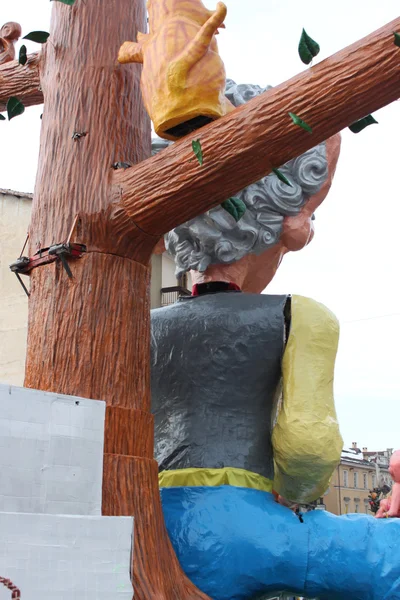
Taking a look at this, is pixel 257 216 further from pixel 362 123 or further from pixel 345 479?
pixel 345 479

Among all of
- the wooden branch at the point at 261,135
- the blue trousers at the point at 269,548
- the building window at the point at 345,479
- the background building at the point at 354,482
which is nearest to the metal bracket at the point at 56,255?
the wooden branch at the point at 261,135

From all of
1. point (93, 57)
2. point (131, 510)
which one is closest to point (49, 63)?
point (93, 57)

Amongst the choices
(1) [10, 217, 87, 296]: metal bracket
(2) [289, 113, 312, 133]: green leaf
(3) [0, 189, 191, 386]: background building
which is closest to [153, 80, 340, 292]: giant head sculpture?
(1) [10, 217, 87, 296]: metal bracket

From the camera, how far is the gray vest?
7.83 ft

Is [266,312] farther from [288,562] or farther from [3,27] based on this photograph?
[3,27]

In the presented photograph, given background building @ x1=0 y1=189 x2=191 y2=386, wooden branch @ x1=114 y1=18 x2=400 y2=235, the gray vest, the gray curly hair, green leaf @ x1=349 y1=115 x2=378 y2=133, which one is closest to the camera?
wooden branch @ x1=114 y1=18 x2=400 y2=235

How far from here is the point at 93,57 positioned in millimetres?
2346

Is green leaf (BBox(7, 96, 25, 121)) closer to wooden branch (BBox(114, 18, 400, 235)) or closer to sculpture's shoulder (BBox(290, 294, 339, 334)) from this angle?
wooden branch (BBox(114, 18, 400, 235))

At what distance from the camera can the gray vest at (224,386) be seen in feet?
7.83

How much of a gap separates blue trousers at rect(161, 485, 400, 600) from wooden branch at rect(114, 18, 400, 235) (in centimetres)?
78

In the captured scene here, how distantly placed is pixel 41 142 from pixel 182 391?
846 millimetres

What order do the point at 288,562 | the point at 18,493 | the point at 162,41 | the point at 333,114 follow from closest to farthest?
the point at 18,493
the point at 333,114
the point at 162,41
the point at 288,562

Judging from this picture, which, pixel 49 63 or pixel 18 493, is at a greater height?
pixel 49 63

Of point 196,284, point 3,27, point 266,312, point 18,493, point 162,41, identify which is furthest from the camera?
point 3,27
